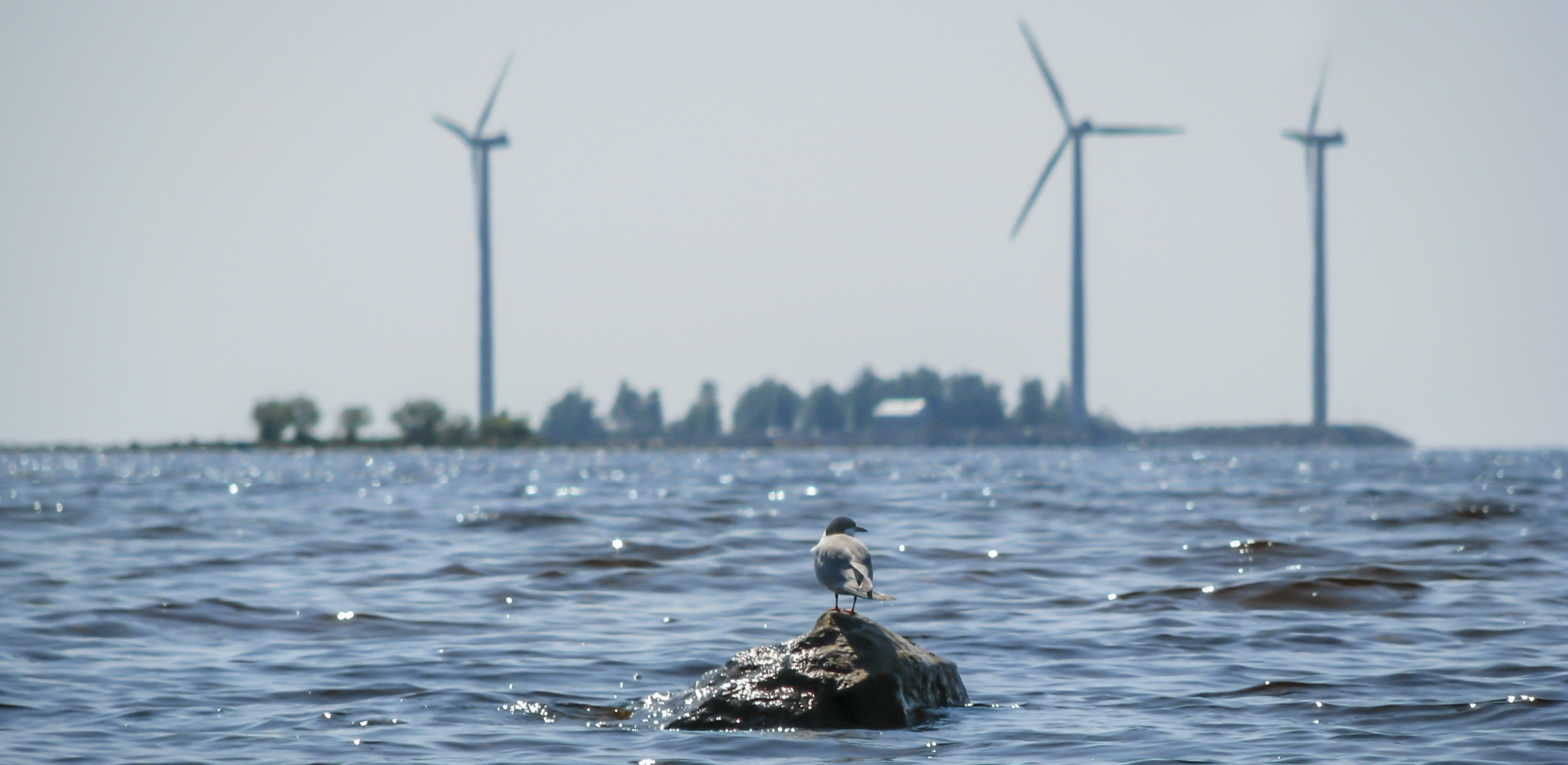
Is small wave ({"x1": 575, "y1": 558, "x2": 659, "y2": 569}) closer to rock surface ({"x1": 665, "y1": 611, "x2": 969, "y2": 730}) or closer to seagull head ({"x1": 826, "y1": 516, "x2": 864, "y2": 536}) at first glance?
seagull head ({"x1": 826, "y1": 516, "x2": 864, "y2": 536})

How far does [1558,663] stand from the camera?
14594 mm

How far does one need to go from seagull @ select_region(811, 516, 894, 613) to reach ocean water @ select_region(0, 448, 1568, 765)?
46.5 inches

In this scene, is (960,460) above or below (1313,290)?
below

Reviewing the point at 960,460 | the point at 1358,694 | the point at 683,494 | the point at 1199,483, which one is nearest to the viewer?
the point at 1358,694

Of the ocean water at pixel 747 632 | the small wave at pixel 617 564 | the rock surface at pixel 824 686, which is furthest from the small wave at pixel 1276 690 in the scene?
the small wave at pixel 617 564

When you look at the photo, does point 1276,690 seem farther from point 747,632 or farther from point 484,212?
point 484,212

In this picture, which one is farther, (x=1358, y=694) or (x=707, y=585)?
(x=707, y=585)

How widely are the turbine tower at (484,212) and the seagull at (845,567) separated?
134578 millimetres

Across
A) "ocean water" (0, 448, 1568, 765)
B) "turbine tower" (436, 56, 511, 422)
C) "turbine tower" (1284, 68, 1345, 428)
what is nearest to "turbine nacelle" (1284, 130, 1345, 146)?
"turbine tower" (1284, 68, 1345, 428)

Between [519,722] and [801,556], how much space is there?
46.6ft

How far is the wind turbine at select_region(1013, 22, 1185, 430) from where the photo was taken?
12691cm

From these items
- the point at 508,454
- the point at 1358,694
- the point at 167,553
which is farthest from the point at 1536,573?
the point at 508,454

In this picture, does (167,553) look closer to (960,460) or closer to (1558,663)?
(1558,663)

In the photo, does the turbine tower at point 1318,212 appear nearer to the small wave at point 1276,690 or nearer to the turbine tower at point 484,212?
the turbine tower at point 484,212
